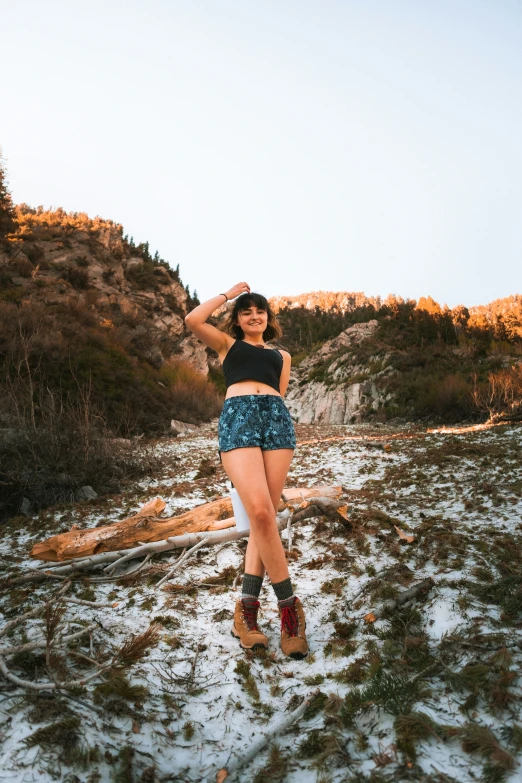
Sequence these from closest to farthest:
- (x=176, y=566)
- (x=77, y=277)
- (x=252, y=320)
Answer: (x=252, y=320), (x=176, y=566), (x=77, y=277)

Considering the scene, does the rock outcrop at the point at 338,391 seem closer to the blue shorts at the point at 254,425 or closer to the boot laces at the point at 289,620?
the blue shorts at the point at 254,425

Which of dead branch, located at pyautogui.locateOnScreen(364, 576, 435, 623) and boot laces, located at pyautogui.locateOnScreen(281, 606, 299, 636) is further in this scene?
dead branch, located at pyautogui.locateOnScreen(364, 576, 435, 623)

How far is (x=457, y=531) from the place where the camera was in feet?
12.0

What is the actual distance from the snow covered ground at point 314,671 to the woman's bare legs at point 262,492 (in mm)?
543

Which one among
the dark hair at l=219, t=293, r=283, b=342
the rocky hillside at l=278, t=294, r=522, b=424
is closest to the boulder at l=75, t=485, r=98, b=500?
the dark hair at l=219, t=293, r=283, b=342

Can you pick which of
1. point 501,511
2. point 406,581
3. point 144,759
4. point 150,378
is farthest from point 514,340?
point 144,759

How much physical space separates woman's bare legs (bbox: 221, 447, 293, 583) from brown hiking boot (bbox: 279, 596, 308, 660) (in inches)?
7.4

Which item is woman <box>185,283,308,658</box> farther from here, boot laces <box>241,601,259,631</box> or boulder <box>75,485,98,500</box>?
boulder <box>75,485,98,500</box>

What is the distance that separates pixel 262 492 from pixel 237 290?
1329 mm

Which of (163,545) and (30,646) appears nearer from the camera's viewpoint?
(30,646)

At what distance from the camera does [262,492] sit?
2.26 m

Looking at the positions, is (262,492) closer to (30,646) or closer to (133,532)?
(30,646)

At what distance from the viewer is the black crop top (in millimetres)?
2543

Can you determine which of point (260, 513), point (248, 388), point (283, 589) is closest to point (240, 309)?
point (248, 388)
